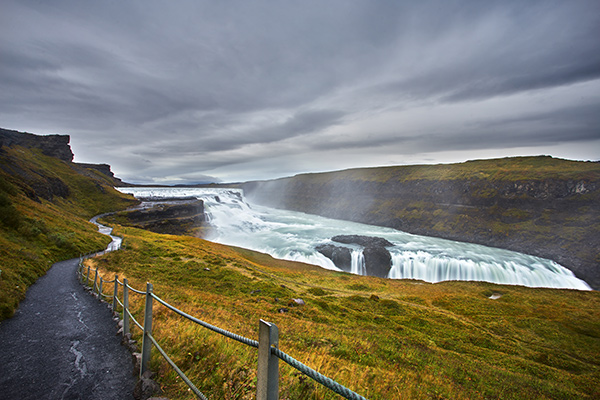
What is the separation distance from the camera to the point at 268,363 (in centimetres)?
228

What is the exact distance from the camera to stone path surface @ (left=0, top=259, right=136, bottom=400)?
18.1 feet

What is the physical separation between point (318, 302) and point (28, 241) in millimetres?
28264

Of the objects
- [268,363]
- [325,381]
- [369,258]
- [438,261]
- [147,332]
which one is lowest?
[438,261]

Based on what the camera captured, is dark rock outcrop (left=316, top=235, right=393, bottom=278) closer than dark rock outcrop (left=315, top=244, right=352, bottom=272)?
Yes

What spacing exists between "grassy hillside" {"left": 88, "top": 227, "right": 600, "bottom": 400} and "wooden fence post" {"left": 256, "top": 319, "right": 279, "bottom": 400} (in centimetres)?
245

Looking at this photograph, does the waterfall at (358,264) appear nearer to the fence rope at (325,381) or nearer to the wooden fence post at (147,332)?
the wooden fence post at (147,332)

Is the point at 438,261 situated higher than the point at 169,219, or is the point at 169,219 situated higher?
the point at 169,219

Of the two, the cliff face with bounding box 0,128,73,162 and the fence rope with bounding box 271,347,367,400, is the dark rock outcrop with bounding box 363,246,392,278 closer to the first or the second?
the fence rope with bounding box 271,347,367,400

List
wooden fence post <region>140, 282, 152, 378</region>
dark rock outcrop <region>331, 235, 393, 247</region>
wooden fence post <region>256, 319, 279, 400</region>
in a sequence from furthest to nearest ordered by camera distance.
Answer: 1. dark rock outcrop <region>331, 235, 393, 247</region>
2. wooden fence post <region>140, 282, 152, 378</region>
3. wooden fence post <region>256, 319, 279, 400</region>

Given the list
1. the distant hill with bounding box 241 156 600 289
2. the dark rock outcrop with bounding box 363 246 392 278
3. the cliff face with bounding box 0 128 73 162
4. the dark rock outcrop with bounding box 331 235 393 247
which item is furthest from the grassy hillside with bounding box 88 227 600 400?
the cliff face with bounding box 0 128 73 162

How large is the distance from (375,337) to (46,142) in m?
183

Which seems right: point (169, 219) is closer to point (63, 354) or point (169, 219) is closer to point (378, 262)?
point (378, 262)

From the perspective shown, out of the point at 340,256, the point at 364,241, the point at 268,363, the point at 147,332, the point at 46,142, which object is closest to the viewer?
the point at 268,363

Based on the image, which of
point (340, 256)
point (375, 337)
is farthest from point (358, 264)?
point (375, 337)
